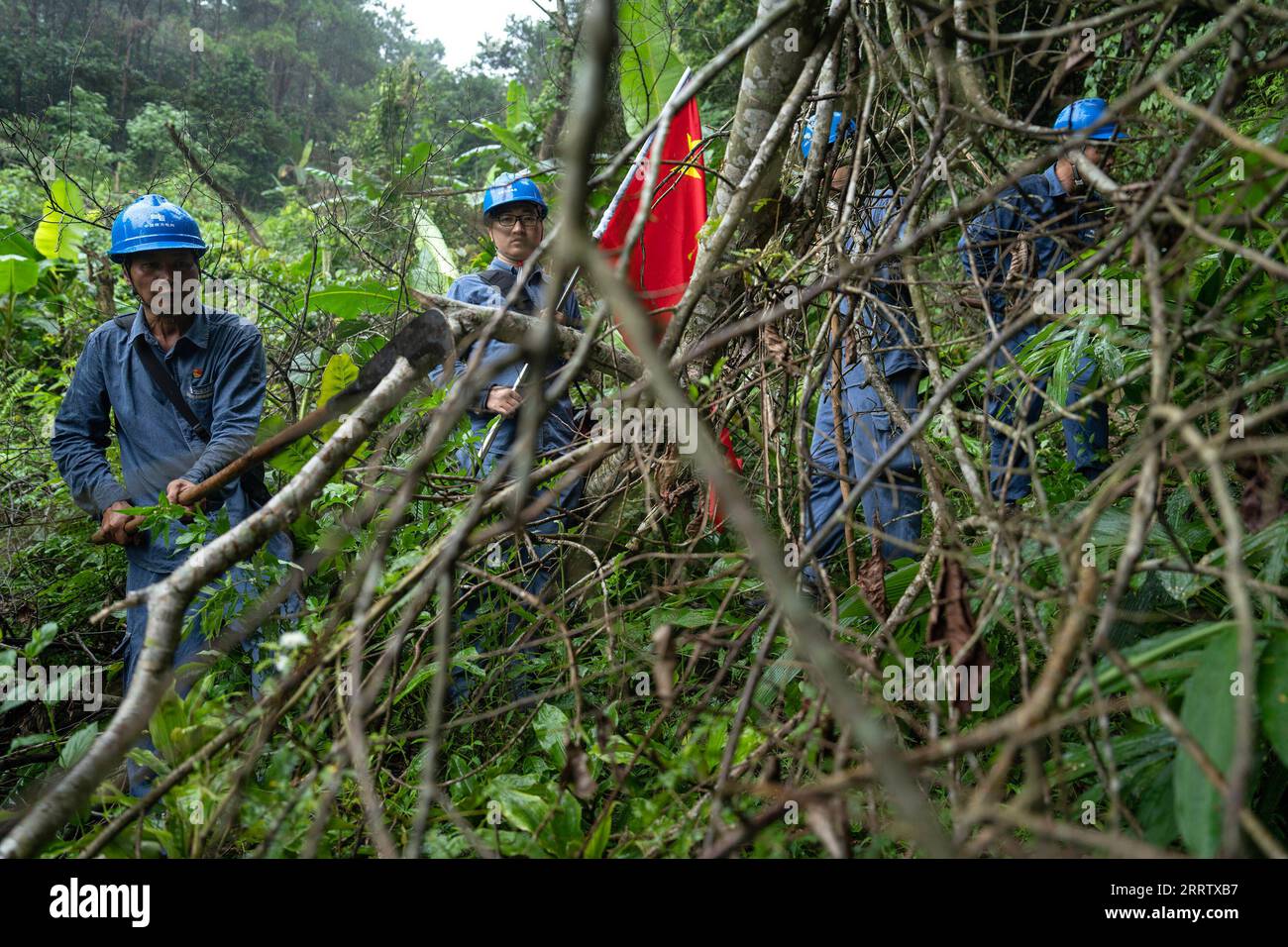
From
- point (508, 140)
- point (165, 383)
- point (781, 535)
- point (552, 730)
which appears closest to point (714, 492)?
point (781, 535)

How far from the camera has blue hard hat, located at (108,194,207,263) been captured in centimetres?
338

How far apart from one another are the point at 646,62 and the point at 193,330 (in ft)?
10.9

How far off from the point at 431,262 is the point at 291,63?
111 ft

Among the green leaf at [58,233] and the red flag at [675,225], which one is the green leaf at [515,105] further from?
the red flag at [675,225]

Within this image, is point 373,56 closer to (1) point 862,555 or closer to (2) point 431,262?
(2) point 431,262

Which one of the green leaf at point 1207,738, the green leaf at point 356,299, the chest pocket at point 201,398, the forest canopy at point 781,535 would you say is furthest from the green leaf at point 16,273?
the green leaf at point 1207,738

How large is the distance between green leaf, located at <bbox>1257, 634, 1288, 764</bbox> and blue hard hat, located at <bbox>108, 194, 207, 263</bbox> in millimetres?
3595

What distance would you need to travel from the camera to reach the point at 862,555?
404 cm

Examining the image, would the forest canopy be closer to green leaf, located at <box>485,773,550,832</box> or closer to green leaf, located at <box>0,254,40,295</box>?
green leaf, located at <box>485,773,550,832</box>

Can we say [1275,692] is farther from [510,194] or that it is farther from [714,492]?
[510,194]

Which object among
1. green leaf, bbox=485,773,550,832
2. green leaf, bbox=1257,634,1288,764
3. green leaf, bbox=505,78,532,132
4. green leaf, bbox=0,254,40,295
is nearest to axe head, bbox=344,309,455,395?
green leaf, bbox=485,773,550,832

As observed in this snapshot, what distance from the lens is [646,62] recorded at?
5.51 m

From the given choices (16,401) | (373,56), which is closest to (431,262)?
(16,401)

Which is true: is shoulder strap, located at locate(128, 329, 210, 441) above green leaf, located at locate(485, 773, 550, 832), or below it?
above
